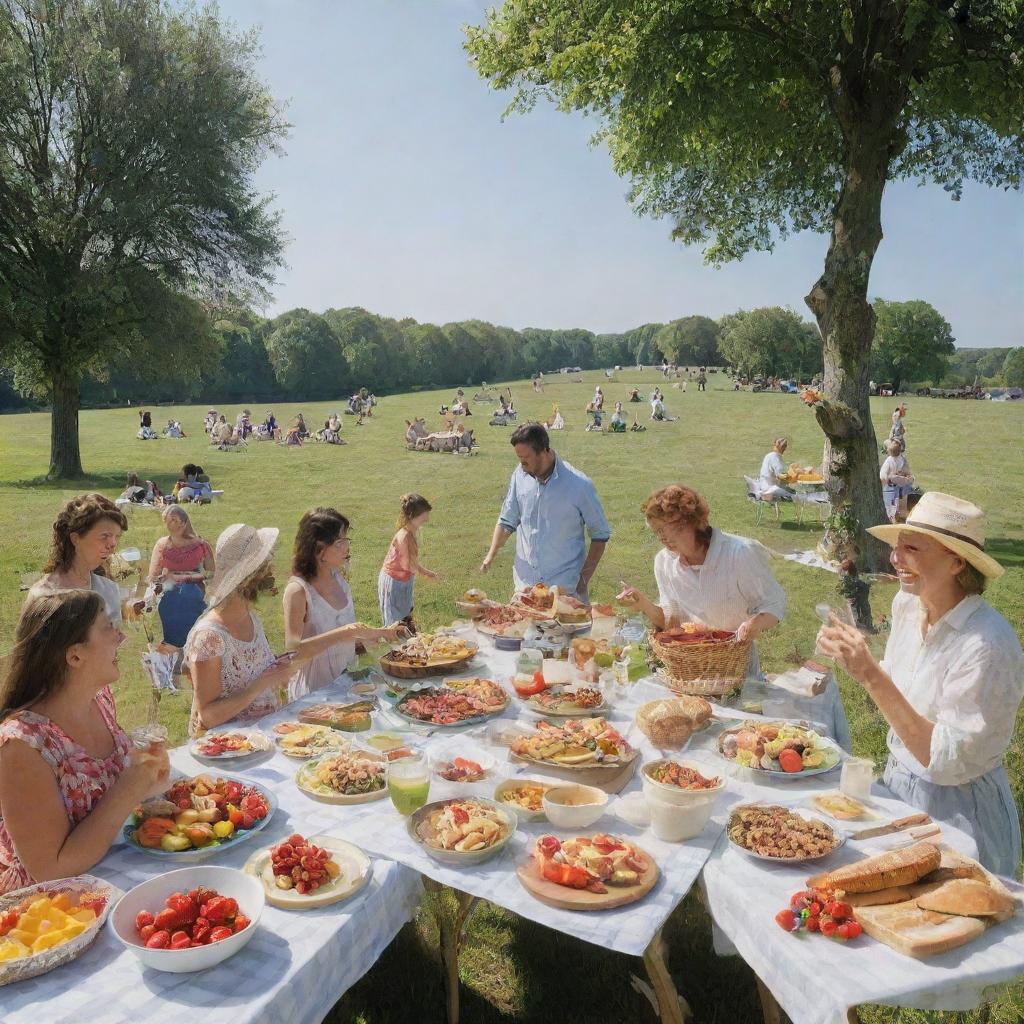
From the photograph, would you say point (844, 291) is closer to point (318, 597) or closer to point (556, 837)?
point (318, 597)

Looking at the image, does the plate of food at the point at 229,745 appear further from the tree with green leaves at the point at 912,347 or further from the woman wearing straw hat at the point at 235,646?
the tree with green leaves at the point at 912,347

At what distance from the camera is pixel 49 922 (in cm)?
209

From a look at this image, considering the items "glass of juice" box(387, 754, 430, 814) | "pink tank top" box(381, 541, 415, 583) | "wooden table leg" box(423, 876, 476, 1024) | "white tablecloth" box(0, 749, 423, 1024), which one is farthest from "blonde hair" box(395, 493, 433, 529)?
"white tablecloth" box(0, 749, 423, 1024)

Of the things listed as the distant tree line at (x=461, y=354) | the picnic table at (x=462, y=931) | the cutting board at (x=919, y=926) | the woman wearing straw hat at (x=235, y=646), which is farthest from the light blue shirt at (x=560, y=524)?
the distant tree line at (x=461, y=354)

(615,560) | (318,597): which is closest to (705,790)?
(318,597)

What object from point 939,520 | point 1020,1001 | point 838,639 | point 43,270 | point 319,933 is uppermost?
point 43,270

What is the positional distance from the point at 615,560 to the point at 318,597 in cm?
879

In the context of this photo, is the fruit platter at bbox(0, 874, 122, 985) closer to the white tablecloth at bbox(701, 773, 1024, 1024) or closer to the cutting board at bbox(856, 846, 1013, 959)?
the white tablecloth at bbox(701, 773, 1024, 1024)

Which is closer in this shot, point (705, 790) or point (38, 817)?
point (38, 817)

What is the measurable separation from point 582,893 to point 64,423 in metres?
24.1

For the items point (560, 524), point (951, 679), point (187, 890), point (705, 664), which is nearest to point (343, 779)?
point (187, 890)

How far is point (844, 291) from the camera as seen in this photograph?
353 inches

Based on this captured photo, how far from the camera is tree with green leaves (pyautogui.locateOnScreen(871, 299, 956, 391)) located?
77.2 m

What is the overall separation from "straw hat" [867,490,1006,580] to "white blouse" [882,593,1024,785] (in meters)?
0.17
